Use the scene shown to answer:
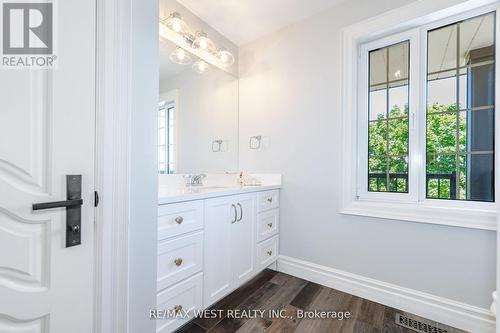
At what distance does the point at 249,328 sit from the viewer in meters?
1.43

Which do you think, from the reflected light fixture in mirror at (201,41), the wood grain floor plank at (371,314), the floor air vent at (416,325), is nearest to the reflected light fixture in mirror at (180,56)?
the reflected light fixture in mirror at (201,41)

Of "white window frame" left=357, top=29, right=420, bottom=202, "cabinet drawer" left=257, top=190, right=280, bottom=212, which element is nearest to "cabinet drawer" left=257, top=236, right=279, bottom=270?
"cabinet drawer" left=257, top=190, right=280, bottom=212

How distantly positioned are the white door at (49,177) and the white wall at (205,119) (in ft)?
3.62

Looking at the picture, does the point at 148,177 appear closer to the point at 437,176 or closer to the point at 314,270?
the point at 314,270

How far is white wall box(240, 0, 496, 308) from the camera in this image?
4.84ft

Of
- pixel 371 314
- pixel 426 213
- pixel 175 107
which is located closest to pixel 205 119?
pixel 175 107

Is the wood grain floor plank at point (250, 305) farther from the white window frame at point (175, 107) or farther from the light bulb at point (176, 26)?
the light bulb at point (176, 26)

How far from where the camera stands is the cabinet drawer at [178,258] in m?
1.20

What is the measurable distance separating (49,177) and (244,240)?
1298mm

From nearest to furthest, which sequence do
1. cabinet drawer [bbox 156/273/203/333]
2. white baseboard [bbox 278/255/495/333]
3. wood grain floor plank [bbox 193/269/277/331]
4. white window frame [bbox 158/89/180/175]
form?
cabinet drawer [bbox 156/273/203/333]
white baseboard [bbox 278/255/495/333]
wood grain floor plank [bbox 193/269/277/331]
white window frame [bbox 158/89/180/175]

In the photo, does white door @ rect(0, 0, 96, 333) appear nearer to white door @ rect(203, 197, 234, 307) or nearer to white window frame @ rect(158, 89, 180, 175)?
white door @ rect(203, 197, 234, 307)

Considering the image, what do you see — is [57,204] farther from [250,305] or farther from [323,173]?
[323,173]

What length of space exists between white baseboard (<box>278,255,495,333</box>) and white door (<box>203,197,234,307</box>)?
30.2 inches

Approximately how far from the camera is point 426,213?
155 cm
